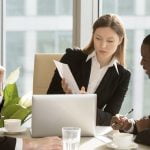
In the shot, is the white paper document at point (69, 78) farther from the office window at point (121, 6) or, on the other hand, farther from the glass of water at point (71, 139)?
the office window at point (121, 6)

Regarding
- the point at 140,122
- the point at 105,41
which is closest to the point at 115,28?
the point at 105,41

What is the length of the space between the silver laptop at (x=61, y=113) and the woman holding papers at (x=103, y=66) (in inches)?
27.5

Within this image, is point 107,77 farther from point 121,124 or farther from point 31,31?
point 31,31

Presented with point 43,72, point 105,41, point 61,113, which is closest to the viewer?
point 61,113

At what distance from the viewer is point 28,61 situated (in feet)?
12.6

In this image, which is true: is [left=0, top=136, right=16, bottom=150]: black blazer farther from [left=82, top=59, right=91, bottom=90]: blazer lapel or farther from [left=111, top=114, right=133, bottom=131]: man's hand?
[left=82, top=59, right=91, bottom=90]: blazer lapel

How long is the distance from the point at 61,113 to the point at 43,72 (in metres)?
1.03

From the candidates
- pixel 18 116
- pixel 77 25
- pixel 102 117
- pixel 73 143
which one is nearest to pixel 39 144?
pixel 73 143

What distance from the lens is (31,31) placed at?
3791 millimetres

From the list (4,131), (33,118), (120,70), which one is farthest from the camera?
(120,70)

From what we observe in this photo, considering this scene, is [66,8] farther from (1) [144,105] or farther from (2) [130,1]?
(1) [144,105]

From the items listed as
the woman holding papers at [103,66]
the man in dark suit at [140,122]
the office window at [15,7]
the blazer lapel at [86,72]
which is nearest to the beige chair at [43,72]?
the woman holding papers at [103,66]

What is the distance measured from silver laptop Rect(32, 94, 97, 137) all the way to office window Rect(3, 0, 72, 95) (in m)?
1.95

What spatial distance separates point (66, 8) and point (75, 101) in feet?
6.64
